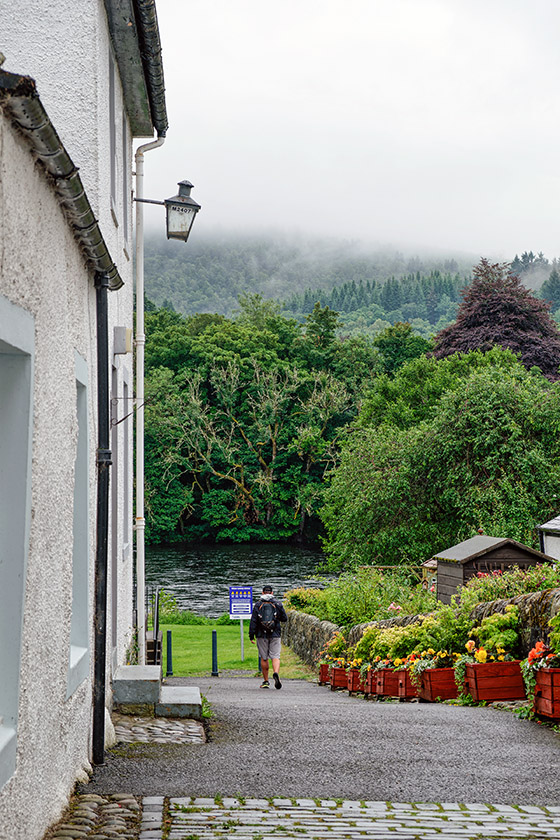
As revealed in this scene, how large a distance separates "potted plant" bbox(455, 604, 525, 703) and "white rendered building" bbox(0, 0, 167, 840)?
3.86 meters

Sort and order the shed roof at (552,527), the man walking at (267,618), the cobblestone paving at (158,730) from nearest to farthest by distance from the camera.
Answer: the cobblestone paving at (158,730) < the man walking at (267,618) < the shed roof at (552,527)

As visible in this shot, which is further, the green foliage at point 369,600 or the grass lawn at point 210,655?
the grass lawn at point 210,655

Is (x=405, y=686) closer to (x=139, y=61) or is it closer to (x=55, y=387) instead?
(x=139, y=61)

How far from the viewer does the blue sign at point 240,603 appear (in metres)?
24.4

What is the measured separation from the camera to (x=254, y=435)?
63375 millimetres

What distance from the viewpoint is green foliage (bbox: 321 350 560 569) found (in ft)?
99.1

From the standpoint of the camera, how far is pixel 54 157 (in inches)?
171

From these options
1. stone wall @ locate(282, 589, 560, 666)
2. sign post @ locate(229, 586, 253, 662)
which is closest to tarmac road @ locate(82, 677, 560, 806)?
stone wall @ locate(282, 589, 560, 666)

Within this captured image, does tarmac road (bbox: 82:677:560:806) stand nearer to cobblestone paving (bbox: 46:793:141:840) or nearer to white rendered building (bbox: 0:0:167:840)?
cobblestone paving (bbox: 46:793:141:840)

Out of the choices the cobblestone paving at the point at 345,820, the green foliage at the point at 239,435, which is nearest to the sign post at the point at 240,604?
the cobblestone paving at the point at 345,820

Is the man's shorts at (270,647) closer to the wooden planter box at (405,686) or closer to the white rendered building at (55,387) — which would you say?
the wooden planter box at (405,686)

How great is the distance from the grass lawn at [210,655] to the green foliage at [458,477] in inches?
207

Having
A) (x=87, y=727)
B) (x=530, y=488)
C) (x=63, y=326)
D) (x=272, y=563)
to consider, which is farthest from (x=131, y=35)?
(x=272, y=563)

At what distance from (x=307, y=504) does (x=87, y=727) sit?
180ft
